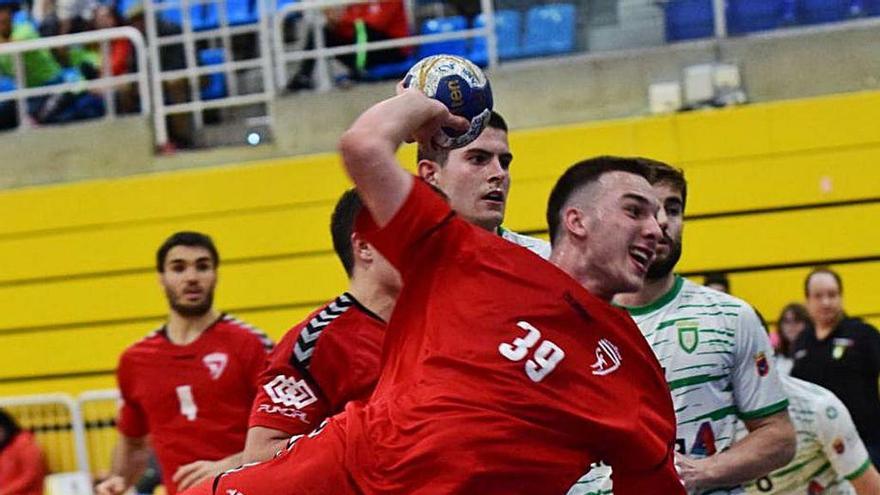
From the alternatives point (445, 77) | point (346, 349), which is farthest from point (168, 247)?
point (445, 77)

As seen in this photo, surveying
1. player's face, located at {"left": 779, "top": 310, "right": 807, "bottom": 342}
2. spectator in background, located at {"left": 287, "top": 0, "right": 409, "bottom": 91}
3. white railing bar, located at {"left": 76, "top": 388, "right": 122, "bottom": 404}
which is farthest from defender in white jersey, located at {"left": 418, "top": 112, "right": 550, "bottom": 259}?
white railing bar, located at {"left": 76, "top": 388, "right": 122, "bottom": 404}

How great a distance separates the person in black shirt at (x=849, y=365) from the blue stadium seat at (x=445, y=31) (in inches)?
178

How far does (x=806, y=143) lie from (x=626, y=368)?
8.33 meters

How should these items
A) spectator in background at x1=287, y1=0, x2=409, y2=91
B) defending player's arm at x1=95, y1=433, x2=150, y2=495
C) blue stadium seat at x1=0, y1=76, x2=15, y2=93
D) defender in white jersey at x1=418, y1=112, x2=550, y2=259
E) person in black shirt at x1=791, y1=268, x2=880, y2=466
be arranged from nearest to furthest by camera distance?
defender in white jersey at x1=418, y1=112, x2=550, y2=259 < defending player's arm at x1=95, y1=433, x2=150, y2=495 < person in black shirt at x1=791, y1=268, x2=880, y2=466 < spectator in background at x1=287, y1=0, x2=409, y2=91 < blue stadium seat at x1=0, y1=76, x2=15, y2=93

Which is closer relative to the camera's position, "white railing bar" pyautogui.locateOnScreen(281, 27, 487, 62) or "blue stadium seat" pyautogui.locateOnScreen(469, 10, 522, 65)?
"white railing bar" pyautogui.locateOnScreen(281, 27, 487, 62)

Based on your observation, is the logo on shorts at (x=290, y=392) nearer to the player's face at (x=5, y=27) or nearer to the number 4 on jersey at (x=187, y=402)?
the number 4 on jersey at (x=187, y=402)

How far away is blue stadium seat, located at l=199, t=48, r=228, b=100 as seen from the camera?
45.8ft

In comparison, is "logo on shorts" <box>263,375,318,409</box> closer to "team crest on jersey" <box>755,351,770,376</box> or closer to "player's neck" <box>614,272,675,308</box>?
"player's neck" <box>614,272,675,308</box>

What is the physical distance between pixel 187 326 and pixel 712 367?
3.25 m

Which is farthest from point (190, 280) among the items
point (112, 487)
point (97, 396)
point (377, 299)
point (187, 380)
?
point (97, 396)

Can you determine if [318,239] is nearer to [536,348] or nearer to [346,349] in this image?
[346,349]

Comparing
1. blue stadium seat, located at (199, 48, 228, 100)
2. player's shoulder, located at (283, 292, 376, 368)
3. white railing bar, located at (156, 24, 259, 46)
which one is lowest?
player's shoulder, located at (283, 292, 376, 368)

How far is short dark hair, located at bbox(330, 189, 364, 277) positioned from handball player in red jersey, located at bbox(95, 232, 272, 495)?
86.4 inches

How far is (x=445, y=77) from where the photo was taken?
4.16 m
